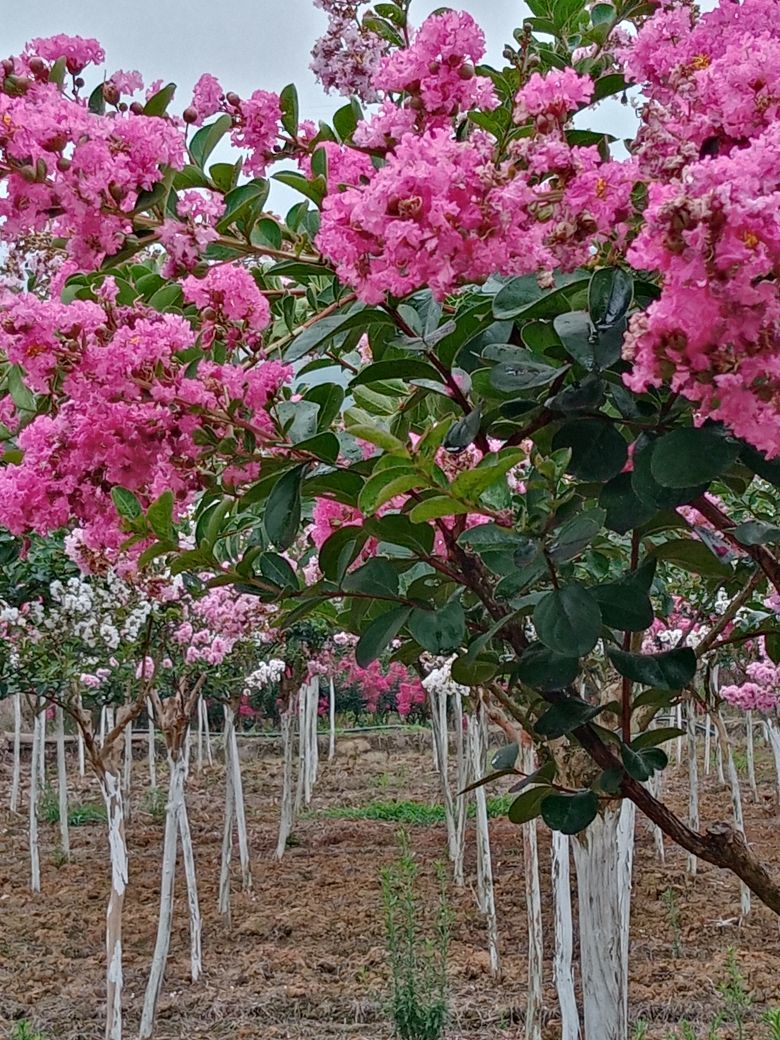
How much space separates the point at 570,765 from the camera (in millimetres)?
1543

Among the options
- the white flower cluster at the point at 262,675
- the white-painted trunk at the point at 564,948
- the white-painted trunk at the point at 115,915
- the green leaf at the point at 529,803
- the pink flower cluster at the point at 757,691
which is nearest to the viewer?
the green leaf at the point at 529,803

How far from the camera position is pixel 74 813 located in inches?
345

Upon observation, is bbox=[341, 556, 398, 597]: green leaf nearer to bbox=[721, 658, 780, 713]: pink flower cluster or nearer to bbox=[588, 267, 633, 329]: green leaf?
bbox=[588, 267, 633, 329]: green leaf

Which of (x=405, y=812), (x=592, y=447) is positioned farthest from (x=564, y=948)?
(x=405, y=812)

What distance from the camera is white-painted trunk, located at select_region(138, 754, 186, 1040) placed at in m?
4.03

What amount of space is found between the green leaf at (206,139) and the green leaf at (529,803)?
591 mm

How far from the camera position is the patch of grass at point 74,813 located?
8.50 metres

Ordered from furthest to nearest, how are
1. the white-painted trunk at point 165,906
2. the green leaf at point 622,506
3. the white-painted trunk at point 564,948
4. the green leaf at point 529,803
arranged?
the white-painted trunk at point 165,906, the white-painted trunk at point 564,948, the green leaf at point 529,803, the green leaf at point 622,506

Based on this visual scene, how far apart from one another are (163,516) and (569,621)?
0.31 meters

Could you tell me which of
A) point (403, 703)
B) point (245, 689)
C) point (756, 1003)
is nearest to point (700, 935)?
point (756, 1003)

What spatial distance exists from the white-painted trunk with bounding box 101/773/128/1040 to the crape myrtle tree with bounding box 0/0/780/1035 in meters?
2.93

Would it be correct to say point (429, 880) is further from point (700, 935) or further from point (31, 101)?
point (31, 101)

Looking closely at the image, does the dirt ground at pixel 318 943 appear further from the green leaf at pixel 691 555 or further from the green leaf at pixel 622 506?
the green leaf at pixel 622 506

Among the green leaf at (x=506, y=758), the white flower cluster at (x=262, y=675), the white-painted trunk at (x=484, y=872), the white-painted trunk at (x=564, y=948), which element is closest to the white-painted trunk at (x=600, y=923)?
the white-painted trunk at (x=564, y=948)
